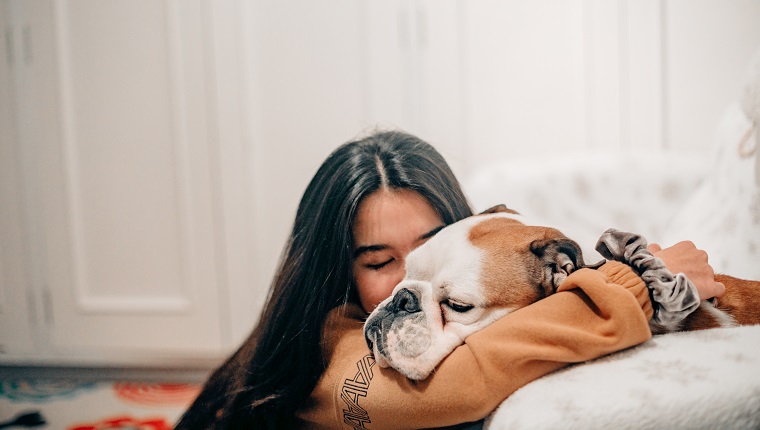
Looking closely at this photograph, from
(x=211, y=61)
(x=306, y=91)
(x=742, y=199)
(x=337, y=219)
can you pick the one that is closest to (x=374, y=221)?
(x=337, y=219)

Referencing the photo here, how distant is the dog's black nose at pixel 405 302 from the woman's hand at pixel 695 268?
0.37 meters

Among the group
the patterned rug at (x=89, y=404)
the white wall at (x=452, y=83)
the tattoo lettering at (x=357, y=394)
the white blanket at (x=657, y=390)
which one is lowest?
the patterned rug at (x=89, y=404)

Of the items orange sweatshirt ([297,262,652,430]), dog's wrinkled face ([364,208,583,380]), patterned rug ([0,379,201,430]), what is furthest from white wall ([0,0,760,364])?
orange sweatshirt ([297,262,652,430])

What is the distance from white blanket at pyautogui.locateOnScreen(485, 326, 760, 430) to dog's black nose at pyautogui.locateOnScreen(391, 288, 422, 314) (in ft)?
0.69

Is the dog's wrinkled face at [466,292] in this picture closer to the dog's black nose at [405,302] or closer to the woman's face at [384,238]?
the dog's black nose at [405,302]

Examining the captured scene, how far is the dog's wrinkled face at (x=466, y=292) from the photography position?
0.75 m

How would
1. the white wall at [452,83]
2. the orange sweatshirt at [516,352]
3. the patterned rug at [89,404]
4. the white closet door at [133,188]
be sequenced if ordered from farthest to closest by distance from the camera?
1. the white wall at [452,83]
2. the white closet door at [133,188]
3. the patterned rug at [89,404]
4. the orange sweatshirt at [516,352]

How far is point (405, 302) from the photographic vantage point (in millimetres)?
838

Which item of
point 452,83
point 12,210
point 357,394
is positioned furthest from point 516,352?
point 12,210

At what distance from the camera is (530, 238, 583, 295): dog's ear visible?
2.52 ft

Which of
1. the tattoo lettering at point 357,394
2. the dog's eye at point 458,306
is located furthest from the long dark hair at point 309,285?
the dog's eye at point 458,306

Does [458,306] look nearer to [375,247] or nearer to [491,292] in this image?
[491,292]

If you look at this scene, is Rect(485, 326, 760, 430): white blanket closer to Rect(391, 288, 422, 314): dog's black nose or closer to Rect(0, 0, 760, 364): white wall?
Rect(391, 288, 422, 314): dog's black nose

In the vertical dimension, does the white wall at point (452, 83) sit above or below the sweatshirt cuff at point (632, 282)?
above
